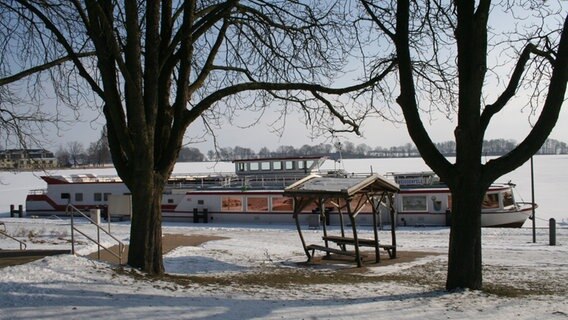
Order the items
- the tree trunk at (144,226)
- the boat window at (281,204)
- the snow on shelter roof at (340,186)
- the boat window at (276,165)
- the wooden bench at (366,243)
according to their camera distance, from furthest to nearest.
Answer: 1. the boat window at (276,165)
2. the boat window at (281,204)
3. the wooden bench at (366,243)
4. the snow on shelter roof at (340,186)
5. the tree trunk at (144,226)

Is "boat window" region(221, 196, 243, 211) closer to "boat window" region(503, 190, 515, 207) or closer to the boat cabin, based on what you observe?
the boat cabin

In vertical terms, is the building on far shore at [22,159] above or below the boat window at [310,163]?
below

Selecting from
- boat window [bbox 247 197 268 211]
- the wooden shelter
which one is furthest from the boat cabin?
the wooden shelter

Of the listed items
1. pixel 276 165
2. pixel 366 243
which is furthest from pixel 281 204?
pixel 366 243

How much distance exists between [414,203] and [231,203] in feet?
34.1

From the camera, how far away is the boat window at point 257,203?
32219 mm

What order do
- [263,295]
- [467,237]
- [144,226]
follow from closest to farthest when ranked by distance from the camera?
[263,295], [467,237], [144,226]

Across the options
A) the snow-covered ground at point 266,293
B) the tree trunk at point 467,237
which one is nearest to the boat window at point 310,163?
the snow-covered ground at point 266,293

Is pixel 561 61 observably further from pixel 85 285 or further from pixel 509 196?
pixel 509 196

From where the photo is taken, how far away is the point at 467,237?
9.12m

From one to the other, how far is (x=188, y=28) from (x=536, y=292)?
7794 millimetres

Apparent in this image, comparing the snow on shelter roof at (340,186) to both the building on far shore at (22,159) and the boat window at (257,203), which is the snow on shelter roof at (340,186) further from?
the boat window at (257,203)

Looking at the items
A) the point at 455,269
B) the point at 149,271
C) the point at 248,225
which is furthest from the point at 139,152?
the point at 248,225

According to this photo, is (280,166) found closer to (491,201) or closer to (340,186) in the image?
(491,201)
